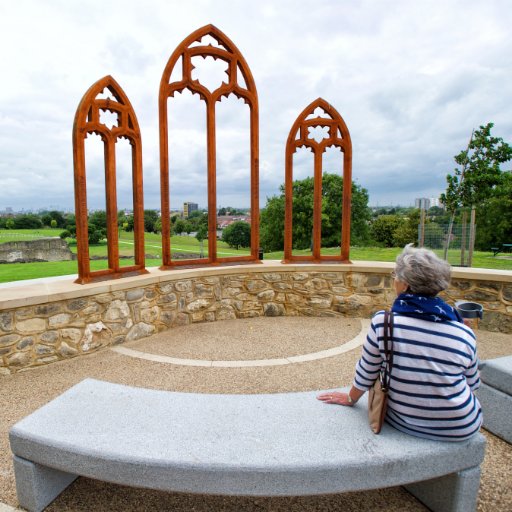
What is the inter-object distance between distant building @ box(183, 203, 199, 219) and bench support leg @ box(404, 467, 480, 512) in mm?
4750

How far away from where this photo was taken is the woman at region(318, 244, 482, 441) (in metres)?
1.79

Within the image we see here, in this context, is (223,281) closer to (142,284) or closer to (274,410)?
(142,284)

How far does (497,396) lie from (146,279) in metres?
3.87

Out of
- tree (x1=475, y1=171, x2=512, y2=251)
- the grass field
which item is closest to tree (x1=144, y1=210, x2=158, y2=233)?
the grass field

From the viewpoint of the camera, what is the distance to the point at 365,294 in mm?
6270

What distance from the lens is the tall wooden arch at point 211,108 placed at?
5496 mm

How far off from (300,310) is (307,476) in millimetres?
4568

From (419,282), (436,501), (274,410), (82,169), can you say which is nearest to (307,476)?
(274,410)

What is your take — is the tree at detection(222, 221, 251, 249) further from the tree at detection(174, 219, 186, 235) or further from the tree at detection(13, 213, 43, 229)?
the tree at detection(13, 213, 43, 229)

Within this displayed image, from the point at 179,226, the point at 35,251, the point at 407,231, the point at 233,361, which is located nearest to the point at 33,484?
the point at 233,361

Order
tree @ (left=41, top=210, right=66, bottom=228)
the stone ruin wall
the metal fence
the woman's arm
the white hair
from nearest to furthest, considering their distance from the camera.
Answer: the white hair < the woman's arm < the metal fence < the stone ruin wall < tree @ (left=41, top=210, right=66, bottom=228)

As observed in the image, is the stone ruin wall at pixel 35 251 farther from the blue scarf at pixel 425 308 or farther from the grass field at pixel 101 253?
the blue scarf at pixel 425 308

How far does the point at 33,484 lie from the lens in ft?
6.76

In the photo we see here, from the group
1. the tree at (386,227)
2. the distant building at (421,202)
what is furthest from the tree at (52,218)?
the tree at (386,227)
